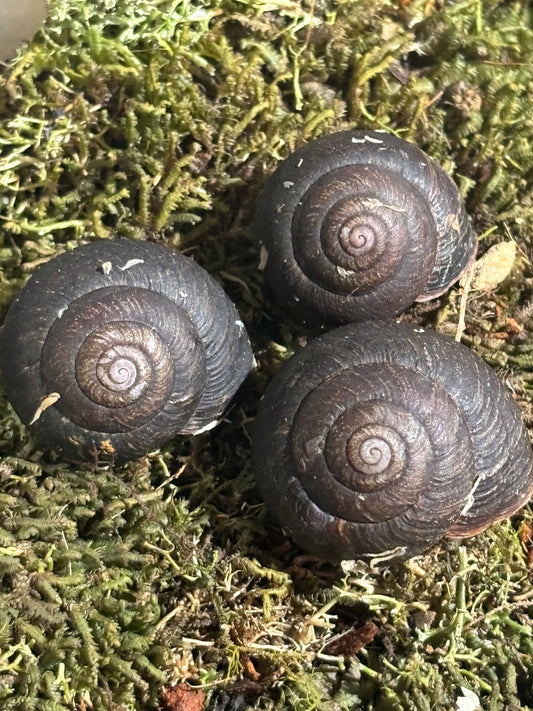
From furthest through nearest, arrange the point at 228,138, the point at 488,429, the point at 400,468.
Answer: the point at 228,138 < the point at 488,429 < the point at 400,468

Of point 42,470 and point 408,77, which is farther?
point 408,77

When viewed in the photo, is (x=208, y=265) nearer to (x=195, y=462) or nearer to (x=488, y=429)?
A: (x=195, y=462)

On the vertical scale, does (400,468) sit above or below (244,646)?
above

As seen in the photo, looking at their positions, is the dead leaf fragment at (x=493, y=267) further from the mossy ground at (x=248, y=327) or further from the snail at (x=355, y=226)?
the snail at (x=355, y=226)

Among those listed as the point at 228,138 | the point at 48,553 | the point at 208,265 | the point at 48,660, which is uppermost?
the point at 228,138

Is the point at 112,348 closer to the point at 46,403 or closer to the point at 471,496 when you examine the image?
the point at 46,403

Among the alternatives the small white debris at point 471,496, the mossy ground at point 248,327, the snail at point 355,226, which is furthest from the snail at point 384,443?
the mossy ground at point 248,327

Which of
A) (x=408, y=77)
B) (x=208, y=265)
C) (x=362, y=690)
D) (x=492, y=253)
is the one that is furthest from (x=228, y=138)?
(x=362, y=690)
